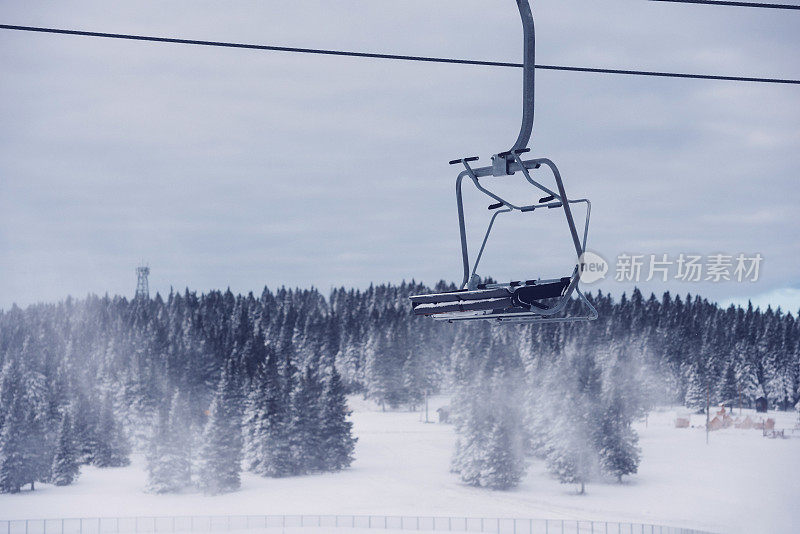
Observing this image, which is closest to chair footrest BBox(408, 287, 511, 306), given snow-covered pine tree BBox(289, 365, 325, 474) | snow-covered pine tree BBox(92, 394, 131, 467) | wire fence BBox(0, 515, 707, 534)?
wire fence BBox(0, 515, 707, 534)

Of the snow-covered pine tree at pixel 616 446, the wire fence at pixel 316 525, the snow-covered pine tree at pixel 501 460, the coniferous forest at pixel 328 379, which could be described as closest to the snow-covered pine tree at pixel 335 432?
the coniferous forest at pixel 328 379

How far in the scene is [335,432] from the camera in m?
74.4

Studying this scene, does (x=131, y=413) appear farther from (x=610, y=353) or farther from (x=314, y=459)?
(x=610, y=353)

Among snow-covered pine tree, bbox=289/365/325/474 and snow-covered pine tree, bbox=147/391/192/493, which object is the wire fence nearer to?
snow-covered pine tree, bbox=147/391/192/493

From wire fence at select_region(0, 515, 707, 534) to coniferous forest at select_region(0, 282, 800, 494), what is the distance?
23.1 feet

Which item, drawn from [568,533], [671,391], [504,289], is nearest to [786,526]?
[568,533]

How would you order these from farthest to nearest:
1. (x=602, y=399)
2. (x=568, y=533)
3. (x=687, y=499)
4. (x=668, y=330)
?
(x=668, y=330) < (x=602, y=399) < (x=687, y=499) < (x=568, y=533)

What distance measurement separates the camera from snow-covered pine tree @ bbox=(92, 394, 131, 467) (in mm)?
83688

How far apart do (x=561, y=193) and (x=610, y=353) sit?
112615 millimetres

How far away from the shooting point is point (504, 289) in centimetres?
669

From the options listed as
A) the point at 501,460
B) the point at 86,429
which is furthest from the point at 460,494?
the point at 86,429

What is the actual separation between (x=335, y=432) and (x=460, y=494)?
11530 millimetres

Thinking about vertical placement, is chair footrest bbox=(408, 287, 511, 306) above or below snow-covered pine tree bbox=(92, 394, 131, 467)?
above

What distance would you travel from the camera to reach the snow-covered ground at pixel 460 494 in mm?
63062
